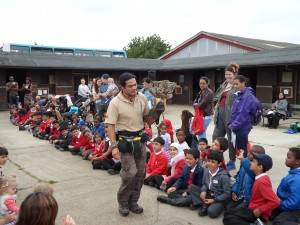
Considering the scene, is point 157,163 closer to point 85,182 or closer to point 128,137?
point 85,182

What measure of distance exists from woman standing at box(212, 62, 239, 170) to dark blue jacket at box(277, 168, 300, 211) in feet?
6.06

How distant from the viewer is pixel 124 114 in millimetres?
3775

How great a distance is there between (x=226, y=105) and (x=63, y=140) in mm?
4395

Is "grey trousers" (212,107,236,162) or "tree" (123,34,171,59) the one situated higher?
"tree" (123,34,171,59)

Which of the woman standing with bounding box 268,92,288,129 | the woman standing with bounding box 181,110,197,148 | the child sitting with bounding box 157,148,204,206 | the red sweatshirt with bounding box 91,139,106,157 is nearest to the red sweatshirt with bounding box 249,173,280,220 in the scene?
the child sitting with bounding box 157,148,204,206

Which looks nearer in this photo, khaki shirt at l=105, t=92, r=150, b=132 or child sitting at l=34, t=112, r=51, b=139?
khaki shirt at l=105, t=92, r=150, b=132

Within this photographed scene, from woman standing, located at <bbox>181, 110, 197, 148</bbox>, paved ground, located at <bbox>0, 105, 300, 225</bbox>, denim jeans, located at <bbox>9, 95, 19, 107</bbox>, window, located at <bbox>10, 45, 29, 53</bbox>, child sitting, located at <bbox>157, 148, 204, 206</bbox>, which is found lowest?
paved ground, located at <bbox>0, 105, 300, 225</bbox>

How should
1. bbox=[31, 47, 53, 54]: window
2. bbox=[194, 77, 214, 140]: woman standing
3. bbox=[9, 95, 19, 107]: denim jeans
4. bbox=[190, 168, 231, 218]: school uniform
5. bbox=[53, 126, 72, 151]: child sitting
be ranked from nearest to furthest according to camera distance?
bbox=[190, 168, 231, 218]: school uniform < bbox=[194, 77, 214, 140]: woman standing < bbox=[53, 126, 72, 151]: child sitting < bbox=[9, 95, 19, 107]: denim jeans < bbox=[31, 47, 53, 54]: window

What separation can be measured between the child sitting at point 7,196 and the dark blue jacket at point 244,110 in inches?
129

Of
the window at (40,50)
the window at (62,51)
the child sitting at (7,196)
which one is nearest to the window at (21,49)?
the window at (40,50)

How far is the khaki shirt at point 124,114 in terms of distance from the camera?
3.75 meters

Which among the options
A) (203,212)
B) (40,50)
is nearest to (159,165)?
(203,212)

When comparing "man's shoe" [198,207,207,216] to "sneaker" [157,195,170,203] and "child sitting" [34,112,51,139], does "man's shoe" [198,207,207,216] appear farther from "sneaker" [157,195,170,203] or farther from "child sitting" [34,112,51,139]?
"child sitting" [34,112,51,139]

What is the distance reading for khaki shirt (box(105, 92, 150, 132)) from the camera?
375 cm
